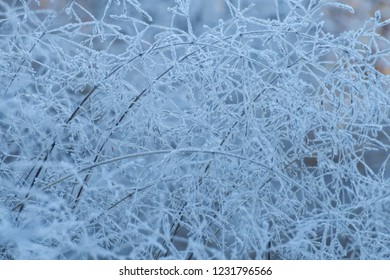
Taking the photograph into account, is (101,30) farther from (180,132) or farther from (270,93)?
(270,93)

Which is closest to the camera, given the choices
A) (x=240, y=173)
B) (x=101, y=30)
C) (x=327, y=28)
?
(x=240, y=173)

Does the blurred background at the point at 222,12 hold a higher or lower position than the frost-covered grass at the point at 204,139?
higher

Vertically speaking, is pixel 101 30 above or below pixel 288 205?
above

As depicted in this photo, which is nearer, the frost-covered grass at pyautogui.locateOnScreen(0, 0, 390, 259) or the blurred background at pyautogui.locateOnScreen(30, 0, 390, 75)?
the frost-covered grass at pyautogui.locateOnScreen(0, 0, 390, 259)

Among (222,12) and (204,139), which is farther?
(222,12)

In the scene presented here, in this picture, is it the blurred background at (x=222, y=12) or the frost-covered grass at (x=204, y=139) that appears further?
the blurred background at (x=222, y=12)

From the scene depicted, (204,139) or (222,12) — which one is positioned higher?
(222,12)

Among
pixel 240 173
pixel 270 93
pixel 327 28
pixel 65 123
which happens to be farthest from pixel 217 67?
pixel 327 28

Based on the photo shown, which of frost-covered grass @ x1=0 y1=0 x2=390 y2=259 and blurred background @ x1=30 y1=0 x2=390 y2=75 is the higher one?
blurred background @ x1=30 y1=0 x2=390 y2=75
